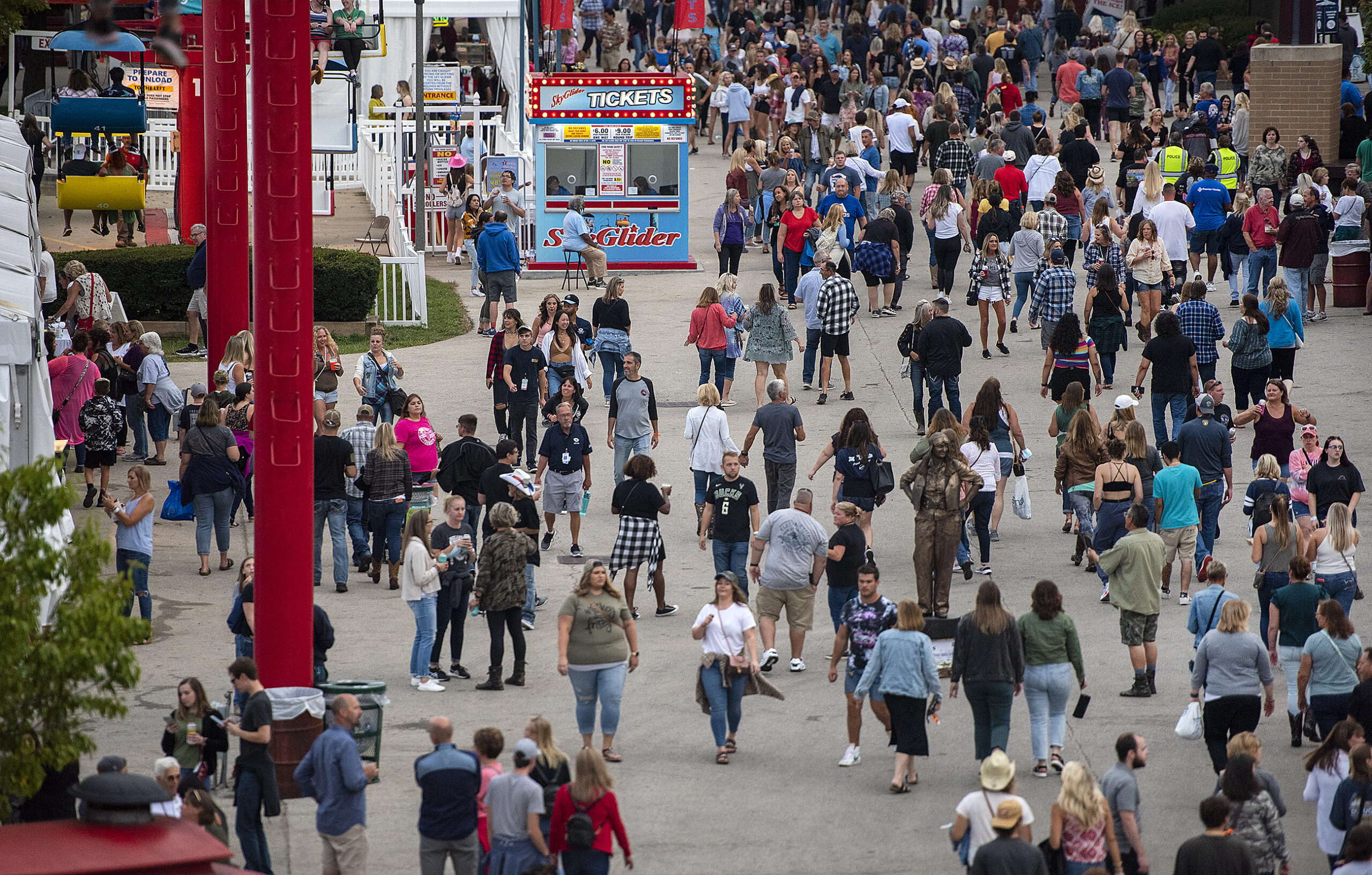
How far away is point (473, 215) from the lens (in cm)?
2653

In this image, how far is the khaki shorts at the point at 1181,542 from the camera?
13703mm

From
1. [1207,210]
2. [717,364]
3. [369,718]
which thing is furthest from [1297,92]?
[369,718]

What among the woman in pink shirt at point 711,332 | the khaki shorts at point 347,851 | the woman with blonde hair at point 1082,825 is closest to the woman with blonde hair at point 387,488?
the woman in pink shirt at point 711,332

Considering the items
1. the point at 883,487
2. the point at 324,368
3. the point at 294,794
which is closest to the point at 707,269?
the point at 324,368

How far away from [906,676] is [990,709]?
598mm

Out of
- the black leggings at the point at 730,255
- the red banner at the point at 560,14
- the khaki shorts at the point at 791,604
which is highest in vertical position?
the red banner at the point at 560,14

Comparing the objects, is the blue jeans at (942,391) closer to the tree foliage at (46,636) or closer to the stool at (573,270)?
the stool at (573,270)

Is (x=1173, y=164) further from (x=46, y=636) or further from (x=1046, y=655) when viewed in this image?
(x=46, y=636)

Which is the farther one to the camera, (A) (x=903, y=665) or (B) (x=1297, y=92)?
(B) (x=1297, y=92)

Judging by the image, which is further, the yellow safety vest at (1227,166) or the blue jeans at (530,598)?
the yellow safety vest at (1227,166)

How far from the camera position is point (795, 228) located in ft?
74.6

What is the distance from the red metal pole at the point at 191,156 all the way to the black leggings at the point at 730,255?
7.68 m

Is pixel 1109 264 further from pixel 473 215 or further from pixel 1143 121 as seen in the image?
pixel 1143 121

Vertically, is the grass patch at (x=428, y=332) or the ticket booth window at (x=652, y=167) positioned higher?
the ticket booth window at (x=652, y=167)
